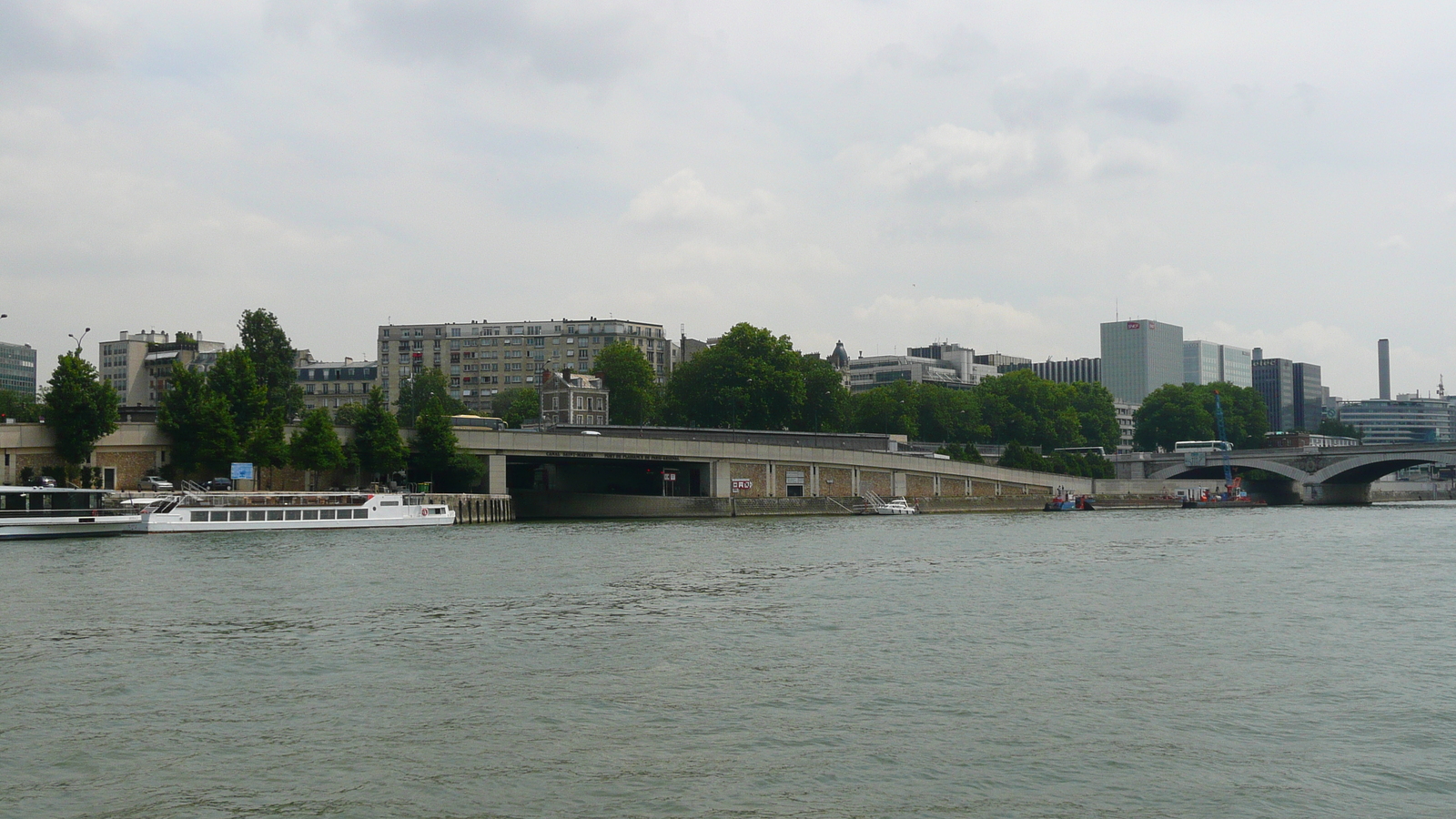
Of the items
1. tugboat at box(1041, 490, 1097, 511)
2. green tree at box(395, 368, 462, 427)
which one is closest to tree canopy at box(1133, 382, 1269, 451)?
tugboat at box(1041, 490, 1097, 511)

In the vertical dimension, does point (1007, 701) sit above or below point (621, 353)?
below

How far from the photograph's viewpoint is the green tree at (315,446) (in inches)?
2813

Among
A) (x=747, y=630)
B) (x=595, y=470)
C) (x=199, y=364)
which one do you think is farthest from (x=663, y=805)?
(x=199, y=364)

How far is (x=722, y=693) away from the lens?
19.5 meters

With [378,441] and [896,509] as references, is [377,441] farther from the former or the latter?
[896,509]

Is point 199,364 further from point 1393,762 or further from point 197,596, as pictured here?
point 1393,762

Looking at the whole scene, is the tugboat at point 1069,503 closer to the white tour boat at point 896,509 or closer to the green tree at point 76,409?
the white tour boat at point 896,509

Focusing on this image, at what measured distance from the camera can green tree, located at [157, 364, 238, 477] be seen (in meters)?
68.3

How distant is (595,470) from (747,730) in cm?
8171

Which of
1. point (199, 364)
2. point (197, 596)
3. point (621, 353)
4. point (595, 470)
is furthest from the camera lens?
point (199, 364)

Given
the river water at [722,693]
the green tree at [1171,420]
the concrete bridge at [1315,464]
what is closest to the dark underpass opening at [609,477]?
the river water at [722,693]

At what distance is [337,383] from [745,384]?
232ft

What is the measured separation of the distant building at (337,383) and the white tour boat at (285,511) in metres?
100

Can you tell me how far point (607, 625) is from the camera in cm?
2683
